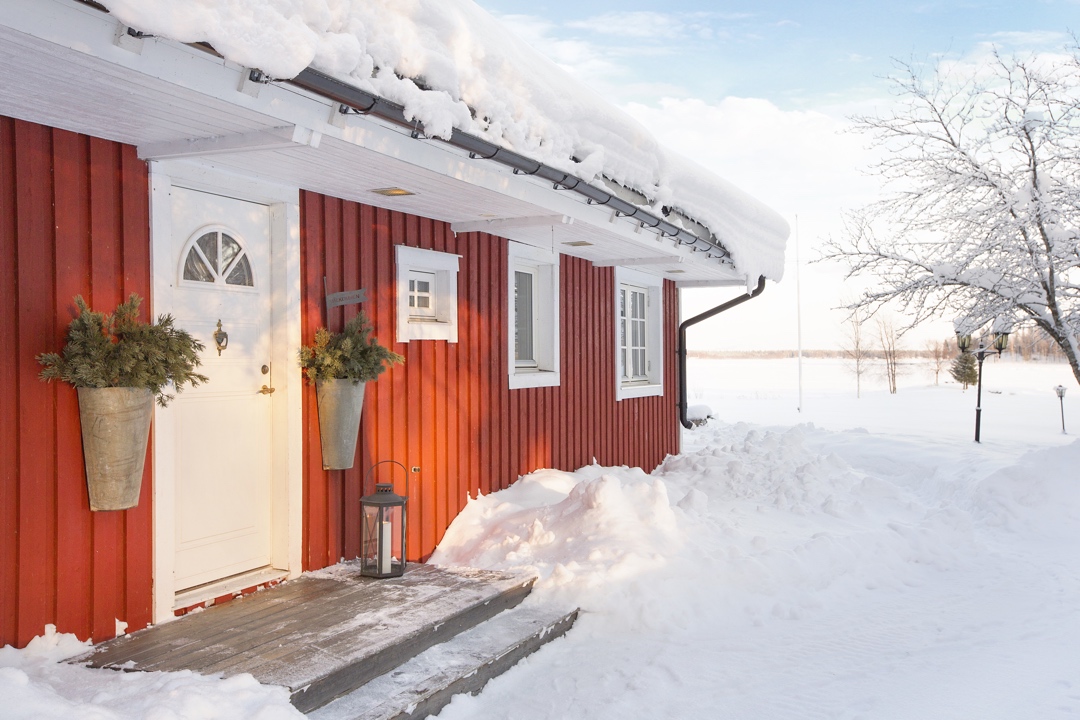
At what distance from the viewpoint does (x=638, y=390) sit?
8727mm

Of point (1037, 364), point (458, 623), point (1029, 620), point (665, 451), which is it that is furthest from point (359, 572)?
point (1037, 364)

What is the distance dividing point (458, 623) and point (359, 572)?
842 mm

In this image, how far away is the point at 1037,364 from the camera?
1779 inches

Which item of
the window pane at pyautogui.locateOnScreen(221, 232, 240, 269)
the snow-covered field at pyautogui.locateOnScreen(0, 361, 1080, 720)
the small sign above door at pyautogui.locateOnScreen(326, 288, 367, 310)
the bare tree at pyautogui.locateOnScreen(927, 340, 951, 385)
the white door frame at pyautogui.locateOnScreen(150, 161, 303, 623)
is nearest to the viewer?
the snow-covered field at pyautogui.locateOnScreen(0, 361, 1080, 720)

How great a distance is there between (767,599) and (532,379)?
2.71 m

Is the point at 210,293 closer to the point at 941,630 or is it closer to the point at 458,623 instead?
the point at 458,623

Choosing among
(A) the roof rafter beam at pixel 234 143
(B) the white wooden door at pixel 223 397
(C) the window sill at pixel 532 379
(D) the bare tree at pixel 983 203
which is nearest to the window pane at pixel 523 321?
(C) the window sill at pixel 532 379

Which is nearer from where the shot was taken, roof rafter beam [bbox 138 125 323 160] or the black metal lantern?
roof rafter beam [bbox 138 125 323 160]

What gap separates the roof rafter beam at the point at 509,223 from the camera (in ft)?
16.3

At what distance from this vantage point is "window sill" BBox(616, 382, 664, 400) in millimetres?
8359

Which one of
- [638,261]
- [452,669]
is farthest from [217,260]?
[638,261]

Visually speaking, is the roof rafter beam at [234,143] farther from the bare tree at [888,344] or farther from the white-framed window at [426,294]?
the bare tree at [888,344]

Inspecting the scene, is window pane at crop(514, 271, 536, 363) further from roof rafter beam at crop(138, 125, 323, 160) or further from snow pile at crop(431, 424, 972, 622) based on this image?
roof rafter beam at crop(138, 125, 323, 160)

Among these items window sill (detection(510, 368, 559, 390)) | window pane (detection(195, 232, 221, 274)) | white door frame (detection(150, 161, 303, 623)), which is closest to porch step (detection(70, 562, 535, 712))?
white door frame (detection(150, 161, 303, 623))
